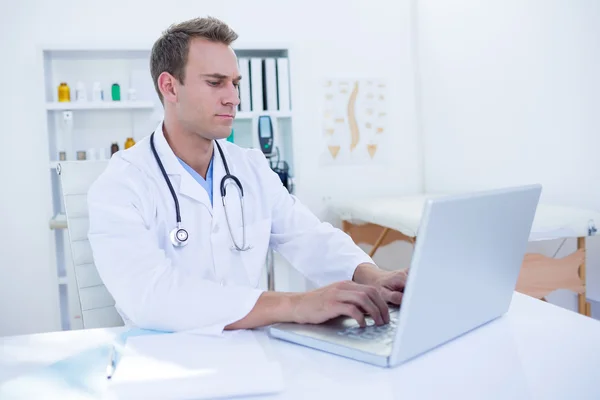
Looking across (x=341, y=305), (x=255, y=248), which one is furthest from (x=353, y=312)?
(x=255, y=248)

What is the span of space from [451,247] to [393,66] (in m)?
2.89

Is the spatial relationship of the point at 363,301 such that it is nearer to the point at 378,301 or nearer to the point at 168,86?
the point at 378,301

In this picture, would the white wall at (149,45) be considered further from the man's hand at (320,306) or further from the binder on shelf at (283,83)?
the man's hand at (320,306)

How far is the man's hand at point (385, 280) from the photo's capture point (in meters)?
1.01

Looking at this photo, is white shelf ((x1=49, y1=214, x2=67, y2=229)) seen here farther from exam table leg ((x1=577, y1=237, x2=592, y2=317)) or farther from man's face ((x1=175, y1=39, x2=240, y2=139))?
exam table leg ((x1=577, y1=237, x2=592, y2=317))

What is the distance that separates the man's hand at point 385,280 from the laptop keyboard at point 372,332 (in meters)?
0.11

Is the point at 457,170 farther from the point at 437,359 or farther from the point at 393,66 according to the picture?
the point at 437,359

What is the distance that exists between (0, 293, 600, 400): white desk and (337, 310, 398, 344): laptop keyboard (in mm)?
52

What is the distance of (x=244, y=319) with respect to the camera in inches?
36.6

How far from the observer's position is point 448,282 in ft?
2.46

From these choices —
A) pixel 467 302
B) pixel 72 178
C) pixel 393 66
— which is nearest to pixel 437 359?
pixel 467 302

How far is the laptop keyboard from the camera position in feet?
2.73

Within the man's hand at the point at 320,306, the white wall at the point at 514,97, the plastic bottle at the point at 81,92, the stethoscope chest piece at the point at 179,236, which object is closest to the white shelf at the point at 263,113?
the plastic bottle at the point at 81,92

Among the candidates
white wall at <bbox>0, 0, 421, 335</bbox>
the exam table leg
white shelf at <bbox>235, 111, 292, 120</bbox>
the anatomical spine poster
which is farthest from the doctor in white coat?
the anatomical spine poster
